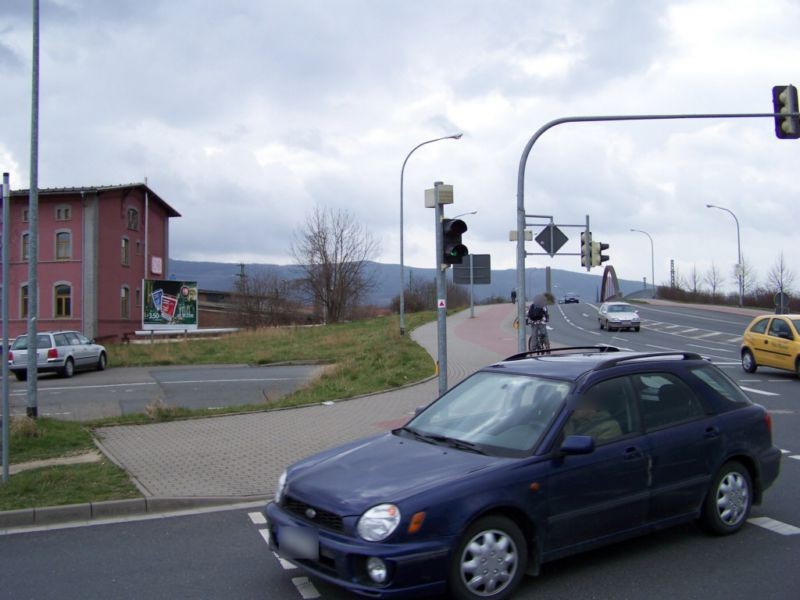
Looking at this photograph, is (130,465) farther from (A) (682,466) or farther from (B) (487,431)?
(A) (682,466)

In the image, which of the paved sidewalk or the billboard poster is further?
the billboard poster

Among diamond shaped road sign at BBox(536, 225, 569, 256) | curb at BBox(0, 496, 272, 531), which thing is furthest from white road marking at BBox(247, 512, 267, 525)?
diamond shaped road sign at BBox(536, 225, 569, 256)

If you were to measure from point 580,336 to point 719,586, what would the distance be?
33080mm

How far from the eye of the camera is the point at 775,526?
19.9ft

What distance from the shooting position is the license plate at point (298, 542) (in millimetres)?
4454

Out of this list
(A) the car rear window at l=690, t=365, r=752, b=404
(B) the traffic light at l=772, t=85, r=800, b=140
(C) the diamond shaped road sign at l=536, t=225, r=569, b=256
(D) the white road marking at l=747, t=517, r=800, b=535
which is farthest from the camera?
(C) the diamond shaped road sign at l=536, t=225, r=569, b=256

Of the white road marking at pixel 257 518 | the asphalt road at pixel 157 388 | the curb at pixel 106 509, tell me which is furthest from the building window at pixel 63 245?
the white road marking at pixel 257 518

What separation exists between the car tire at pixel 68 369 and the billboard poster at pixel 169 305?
534 inches

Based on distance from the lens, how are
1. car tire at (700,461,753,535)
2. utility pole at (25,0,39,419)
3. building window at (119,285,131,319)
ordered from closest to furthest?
car tire at (700,461,753,535), utility pole at (25,0,39,419), building window at (119,285,131,319)

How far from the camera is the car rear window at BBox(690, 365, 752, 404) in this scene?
6087mm

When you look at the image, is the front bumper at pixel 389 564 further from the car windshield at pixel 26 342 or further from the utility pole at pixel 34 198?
the car windshield at pixel 26 342

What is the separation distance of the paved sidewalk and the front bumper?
11.3 ft

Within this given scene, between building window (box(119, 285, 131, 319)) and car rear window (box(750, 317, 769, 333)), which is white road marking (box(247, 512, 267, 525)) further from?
building window (box(119, 285, 131, 319))

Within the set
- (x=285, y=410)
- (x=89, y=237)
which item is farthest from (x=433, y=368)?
(x=89, y=237)
